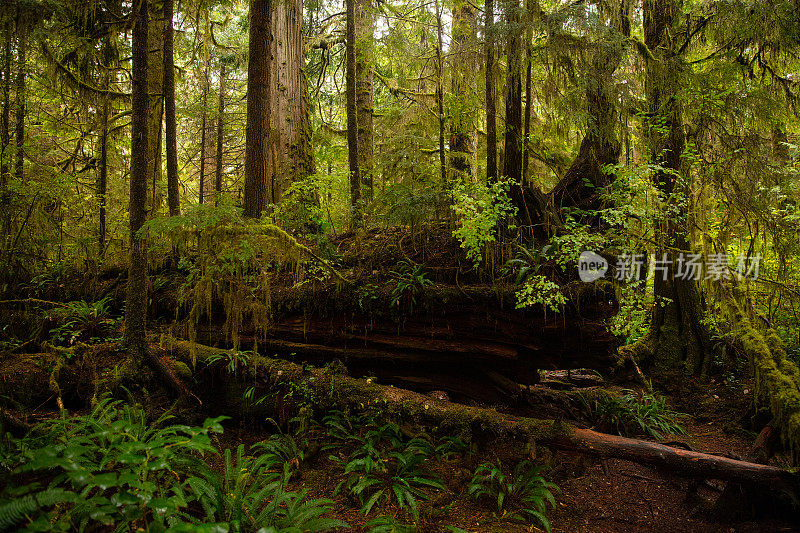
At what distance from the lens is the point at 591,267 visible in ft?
20.2

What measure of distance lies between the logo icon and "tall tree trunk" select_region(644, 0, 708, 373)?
68.0 inches

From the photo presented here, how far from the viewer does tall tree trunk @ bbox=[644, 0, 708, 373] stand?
773 cm

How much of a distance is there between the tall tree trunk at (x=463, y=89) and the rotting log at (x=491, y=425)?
433cm

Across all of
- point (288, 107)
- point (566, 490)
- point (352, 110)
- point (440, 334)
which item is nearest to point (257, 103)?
point (288, 107)

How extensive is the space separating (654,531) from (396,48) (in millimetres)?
10712

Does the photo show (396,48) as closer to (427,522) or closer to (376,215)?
(376,215)

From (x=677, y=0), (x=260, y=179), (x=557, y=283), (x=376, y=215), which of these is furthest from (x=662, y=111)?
(x=260, y=179)

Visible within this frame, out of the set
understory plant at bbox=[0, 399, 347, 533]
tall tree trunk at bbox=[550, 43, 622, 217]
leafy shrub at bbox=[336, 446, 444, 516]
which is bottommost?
leafy shrub at bbox=[336, 446, 444, 516]

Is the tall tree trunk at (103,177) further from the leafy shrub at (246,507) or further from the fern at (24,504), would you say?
the fern at (24,504)

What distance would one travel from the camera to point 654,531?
468cm

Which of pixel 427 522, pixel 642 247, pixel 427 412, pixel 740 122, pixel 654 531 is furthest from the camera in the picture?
pixel 740 122

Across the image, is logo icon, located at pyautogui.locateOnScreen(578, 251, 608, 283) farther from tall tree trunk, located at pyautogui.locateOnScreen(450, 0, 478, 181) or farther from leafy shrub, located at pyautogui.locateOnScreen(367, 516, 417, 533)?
leafy shrub, located at pyautogui.locateOnScreen(367, 516, 417, 533)

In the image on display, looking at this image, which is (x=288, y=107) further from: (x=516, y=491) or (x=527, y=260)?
(x=516, y=491)

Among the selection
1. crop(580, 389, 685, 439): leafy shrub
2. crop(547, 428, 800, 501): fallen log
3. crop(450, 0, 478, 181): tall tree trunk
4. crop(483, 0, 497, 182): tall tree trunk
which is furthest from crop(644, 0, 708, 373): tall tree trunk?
crop(450, 0, 478, 181): tall tree trunk
